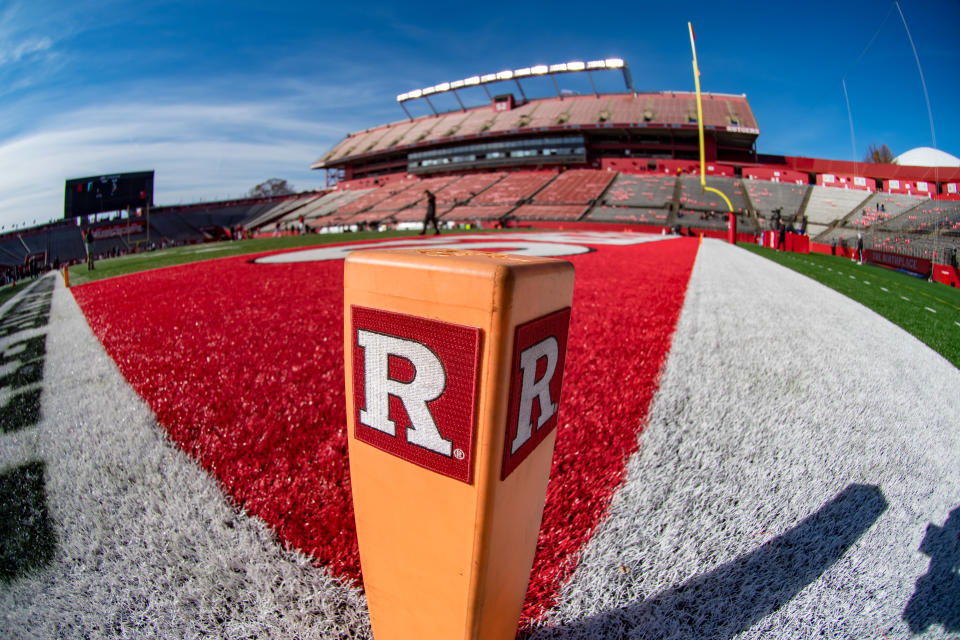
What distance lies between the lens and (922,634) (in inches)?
46.4

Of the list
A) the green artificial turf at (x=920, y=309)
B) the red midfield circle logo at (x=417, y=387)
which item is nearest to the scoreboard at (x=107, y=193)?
the red midfield circle logo at (x=417, y=387)

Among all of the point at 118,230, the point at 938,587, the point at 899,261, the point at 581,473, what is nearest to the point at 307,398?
the point at 581,473

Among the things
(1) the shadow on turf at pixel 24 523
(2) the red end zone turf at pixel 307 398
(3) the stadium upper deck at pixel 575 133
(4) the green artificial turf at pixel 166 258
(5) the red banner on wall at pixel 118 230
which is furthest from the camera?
(3) the stadium upper deck at pixel 575 133

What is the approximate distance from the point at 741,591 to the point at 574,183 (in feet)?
135

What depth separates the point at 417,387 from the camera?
0.80 m

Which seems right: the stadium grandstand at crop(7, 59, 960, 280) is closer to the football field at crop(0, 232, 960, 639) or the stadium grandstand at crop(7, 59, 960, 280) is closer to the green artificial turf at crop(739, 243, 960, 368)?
the green artificial turf at crop(739, 243, 960, 368)

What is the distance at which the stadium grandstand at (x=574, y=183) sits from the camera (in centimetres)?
2941

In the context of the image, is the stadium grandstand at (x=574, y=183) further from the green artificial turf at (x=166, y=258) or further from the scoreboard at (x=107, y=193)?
the green artificial turf at (x=166, y=258)

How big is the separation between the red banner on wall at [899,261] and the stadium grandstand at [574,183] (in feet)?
10.6

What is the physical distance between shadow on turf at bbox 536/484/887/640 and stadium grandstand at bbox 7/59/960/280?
850 inches

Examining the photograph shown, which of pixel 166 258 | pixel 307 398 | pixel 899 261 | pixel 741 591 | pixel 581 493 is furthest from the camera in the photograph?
pixel 166 258

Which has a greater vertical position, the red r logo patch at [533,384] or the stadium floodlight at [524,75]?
the stadium floodlight at [524,75]

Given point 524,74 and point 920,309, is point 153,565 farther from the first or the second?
point 524,74

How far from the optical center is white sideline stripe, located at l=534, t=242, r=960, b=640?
48.5 inches
